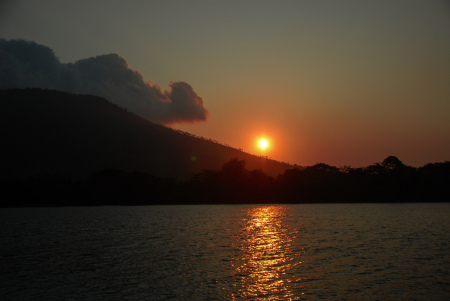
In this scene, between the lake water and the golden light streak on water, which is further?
the lake water

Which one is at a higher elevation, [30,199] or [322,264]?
[30,199]

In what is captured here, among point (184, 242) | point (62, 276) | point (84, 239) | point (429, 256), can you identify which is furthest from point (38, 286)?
point (429, 256)

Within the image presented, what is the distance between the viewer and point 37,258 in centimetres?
4922

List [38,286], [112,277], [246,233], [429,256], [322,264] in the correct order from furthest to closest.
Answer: [246,233] < [429,256] < [322,264] < [112,277] < [38,286]

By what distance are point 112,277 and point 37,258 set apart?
15982mm

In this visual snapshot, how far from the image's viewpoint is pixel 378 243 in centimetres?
5881

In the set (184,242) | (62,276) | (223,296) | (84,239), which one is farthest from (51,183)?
(223,296)

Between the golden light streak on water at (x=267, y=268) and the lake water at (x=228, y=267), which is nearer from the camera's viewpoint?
the golden light streak on water at (x=267, y=268)

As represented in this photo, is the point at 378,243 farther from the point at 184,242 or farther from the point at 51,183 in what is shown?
the point at 51,183

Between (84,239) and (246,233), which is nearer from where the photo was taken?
(84,239)

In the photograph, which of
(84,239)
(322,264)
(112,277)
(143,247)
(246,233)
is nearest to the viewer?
(112,277)

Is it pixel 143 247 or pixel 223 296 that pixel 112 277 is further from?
pixel 143 247

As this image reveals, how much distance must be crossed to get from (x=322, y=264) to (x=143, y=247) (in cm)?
2607

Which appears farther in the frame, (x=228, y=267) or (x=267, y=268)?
(x=228, y=267)
